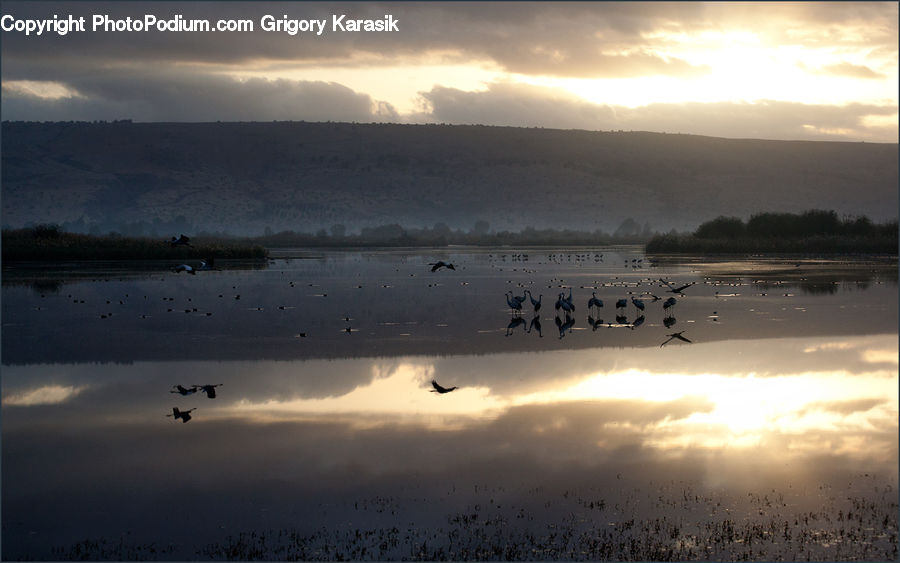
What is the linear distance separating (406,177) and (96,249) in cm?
7759

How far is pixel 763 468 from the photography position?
9.60 meters

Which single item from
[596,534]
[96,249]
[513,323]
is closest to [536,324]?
[513,323]

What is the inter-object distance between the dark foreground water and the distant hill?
9387cm

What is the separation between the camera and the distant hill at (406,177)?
116375 millimetres

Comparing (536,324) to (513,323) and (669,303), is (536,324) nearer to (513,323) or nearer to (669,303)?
(513,323)

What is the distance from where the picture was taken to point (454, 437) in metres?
10.9

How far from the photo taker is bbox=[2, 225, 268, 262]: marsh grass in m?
49.9

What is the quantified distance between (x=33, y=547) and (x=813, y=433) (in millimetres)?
8090

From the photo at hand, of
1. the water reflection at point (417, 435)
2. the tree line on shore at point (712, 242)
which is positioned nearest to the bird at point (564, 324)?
the water reflection at point (417, 435)

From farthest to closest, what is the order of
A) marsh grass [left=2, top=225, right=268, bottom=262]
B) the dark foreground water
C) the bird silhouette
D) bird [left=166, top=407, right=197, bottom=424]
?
marsh grass [left=2, top=225, right=268, bottom=262] → the bird silhouette → bird [left=166, top=407, right=197, bottom=424] → the dark foreground water

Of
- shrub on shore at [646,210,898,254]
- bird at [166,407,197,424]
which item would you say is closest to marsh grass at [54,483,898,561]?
bird at [166,407,197,424]

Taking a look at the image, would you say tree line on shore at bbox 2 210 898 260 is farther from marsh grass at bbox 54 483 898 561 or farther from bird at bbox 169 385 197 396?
marsh grass at bbox 54 483 898 561

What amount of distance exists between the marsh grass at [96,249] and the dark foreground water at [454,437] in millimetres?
28976

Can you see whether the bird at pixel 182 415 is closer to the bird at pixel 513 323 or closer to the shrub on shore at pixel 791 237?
the bird at pixel 513 323
